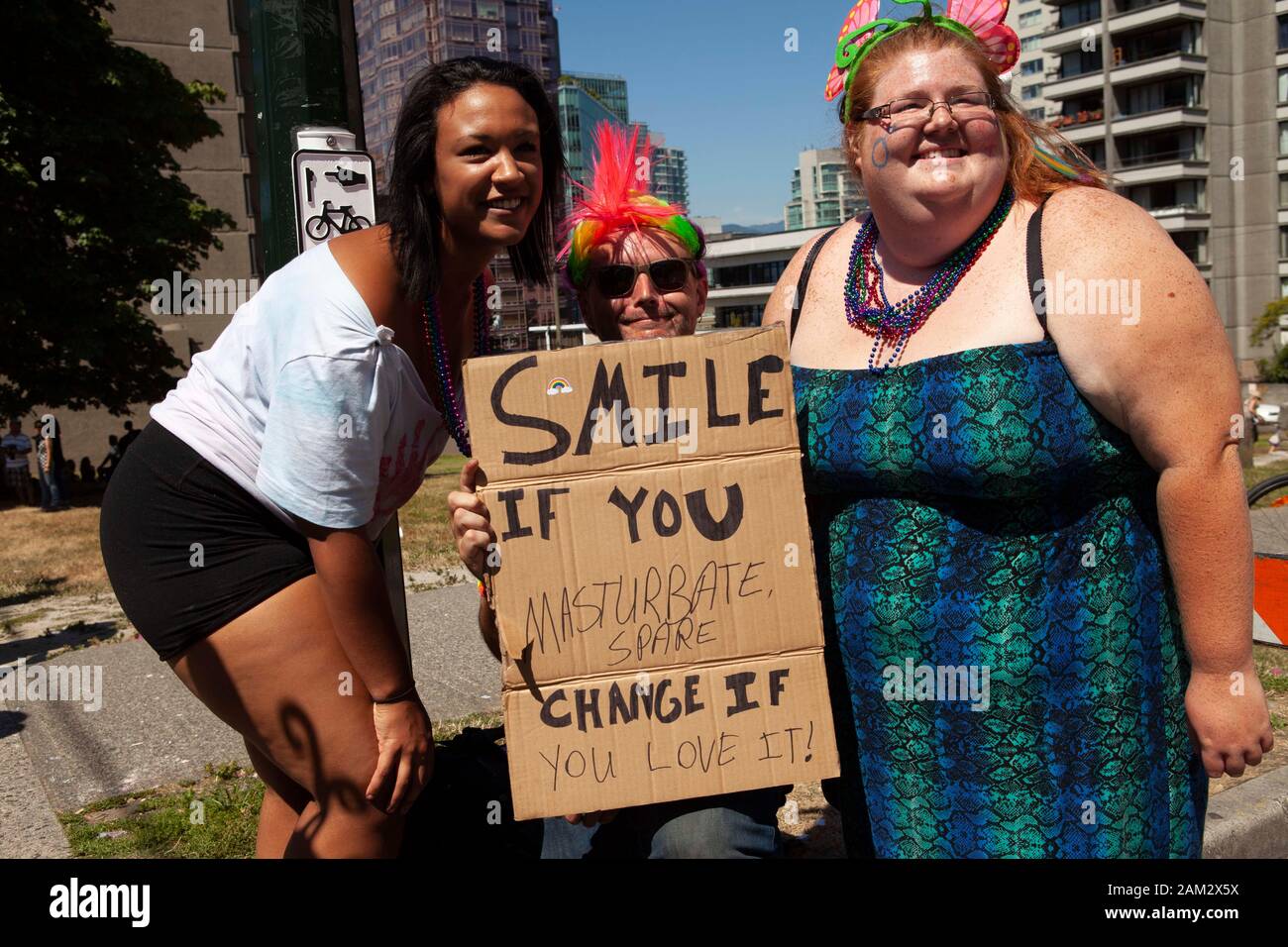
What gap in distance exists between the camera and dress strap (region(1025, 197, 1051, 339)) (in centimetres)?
203

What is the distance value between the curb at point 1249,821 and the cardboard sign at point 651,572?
216 centimetres

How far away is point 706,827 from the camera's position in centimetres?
216

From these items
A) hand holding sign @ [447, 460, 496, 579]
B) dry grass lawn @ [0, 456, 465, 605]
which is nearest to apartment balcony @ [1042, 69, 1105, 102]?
dry grass lawn @ [0, 456, 465, 605]

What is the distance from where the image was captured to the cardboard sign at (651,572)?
6.63 ft

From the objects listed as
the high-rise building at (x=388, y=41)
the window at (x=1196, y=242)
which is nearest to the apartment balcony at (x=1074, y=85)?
Result: the window at (x=1196, y=242)

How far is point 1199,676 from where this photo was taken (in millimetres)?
2068

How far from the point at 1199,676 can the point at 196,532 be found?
195cm

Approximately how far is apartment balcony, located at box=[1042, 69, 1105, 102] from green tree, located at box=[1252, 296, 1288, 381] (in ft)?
71.8

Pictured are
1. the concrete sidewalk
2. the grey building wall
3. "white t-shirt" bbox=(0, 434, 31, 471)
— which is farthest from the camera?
the grey building wall

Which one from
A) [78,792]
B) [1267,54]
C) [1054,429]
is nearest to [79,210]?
[78,792]

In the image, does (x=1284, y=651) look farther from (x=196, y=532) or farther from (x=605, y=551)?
(x=196, y=532)

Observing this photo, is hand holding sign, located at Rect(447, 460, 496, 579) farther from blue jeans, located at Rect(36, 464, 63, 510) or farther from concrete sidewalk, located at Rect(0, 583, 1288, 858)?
blue jeans, located at Rect(36, 464, 63, 510)

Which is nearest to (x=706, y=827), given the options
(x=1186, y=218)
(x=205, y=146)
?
(x=205, y=146)

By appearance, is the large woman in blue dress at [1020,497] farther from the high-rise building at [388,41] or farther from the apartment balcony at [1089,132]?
the high-rise building at [388,41]
